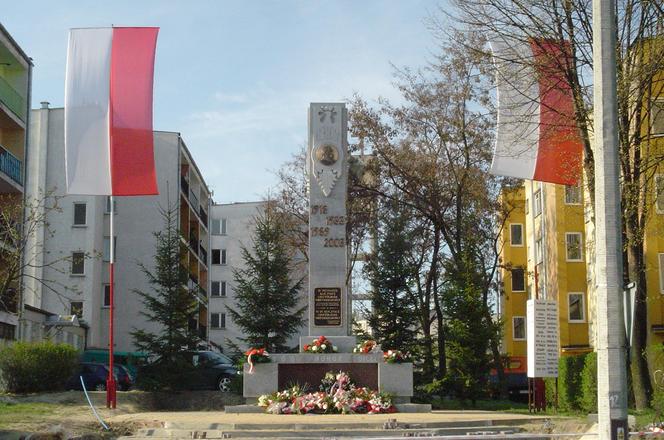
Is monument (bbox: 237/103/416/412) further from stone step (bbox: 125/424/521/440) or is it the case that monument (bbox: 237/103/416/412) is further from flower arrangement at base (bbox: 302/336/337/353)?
stone step (bbox: 125/424/521/440)

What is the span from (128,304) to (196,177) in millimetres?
15686

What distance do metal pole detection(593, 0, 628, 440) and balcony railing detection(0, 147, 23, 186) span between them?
92.3ft

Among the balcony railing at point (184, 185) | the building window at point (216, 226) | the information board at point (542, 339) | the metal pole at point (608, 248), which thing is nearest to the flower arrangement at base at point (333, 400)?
the information board at point (542, 339)

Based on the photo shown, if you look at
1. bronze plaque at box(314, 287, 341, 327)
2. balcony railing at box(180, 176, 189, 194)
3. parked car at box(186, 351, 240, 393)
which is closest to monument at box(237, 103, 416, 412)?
bronze plaque at box(314, 287, 341, 327)

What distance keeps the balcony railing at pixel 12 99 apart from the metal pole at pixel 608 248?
28779 millimetres

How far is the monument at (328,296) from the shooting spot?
24.6 m

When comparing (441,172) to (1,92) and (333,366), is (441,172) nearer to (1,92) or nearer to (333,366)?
(333,366)

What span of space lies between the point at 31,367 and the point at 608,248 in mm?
20415

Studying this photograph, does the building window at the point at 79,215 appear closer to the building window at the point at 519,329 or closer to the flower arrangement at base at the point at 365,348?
the building window at the point at 519,329

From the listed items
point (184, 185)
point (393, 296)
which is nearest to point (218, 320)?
point (184, 185)

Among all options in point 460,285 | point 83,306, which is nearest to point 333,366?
point 460,285

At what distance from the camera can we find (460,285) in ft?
98.5

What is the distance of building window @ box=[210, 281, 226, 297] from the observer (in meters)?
74.5

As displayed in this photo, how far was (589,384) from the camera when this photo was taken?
23297mm
